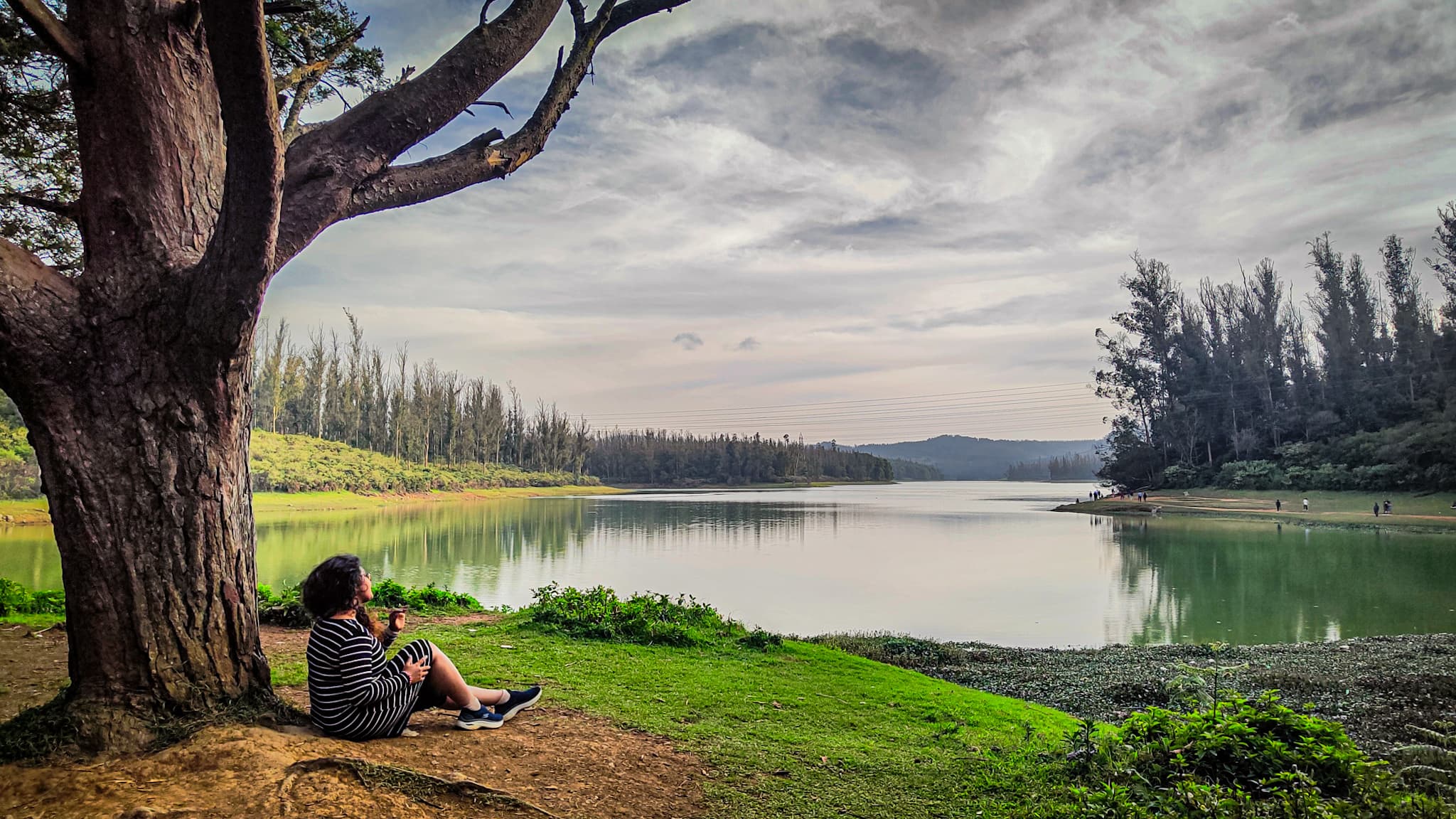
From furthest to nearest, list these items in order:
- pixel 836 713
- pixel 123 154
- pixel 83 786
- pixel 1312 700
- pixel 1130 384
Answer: pixel 1130 384 → pixel 1312 700 → pixel 836 713 → pixel 123 154 → pixel 83 786

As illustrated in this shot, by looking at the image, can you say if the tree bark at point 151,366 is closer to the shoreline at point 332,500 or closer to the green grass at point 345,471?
the shoreline at point 332,500

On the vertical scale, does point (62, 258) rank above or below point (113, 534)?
above

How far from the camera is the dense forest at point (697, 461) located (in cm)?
10694

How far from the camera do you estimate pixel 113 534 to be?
331 cm

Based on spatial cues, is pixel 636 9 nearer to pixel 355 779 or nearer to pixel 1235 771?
pixel 355 779

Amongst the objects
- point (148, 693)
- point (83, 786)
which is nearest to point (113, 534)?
point (148, 693)

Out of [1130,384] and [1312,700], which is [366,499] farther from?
[1130,384]

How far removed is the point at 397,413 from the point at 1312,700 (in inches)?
2770

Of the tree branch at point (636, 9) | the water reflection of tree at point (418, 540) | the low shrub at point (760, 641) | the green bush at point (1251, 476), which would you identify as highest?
the tree branch at point (636, 9)

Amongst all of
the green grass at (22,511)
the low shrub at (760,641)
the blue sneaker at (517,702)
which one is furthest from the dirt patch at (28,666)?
the green grass at (22,511)

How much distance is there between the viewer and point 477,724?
3.87 metres

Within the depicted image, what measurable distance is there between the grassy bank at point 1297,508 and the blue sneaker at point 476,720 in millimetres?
35010

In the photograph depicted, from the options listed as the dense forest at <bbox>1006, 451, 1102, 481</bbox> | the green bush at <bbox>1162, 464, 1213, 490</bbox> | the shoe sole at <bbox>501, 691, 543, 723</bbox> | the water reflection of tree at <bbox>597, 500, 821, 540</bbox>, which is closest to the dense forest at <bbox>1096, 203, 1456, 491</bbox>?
the green bush at <bbox>1162, 464, 1213, 490</bbox>

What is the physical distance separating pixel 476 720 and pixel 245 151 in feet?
9.42
